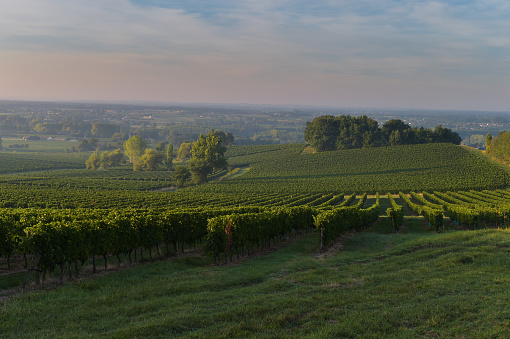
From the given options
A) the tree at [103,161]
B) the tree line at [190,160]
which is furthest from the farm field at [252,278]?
the tree at [103,161]

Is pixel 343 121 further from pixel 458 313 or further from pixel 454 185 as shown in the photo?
pixel 458 313

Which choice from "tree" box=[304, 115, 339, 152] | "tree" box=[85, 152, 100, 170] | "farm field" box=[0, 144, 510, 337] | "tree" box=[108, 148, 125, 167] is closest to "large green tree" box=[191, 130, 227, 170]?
"tree" box=[304, 115, 339, 152]

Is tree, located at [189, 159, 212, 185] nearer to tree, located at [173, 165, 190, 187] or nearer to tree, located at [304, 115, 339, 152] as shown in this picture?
tree, located at [173, 165, 190, 187]

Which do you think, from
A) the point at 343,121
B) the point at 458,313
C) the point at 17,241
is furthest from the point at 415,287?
the point at 343,121

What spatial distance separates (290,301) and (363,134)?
158 m

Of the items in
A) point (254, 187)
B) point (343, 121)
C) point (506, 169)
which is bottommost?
point (254, 187)

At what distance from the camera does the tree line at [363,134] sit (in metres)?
164

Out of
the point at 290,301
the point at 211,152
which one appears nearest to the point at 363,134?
the point at 211,152

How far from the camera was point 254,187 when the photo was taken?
111m

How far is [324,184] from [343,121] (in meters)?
67.3

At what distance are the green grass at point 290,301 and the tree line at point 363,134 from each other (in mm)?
143056

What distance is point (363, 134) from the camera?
16462 cm

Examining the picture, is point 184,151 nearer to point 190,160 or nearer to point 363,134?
point 190,160

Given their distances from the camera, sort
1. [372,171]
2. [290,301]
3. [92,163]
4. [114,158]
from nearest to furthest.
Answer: [290,301] < [372,171] < [92,163] < [114,158]
